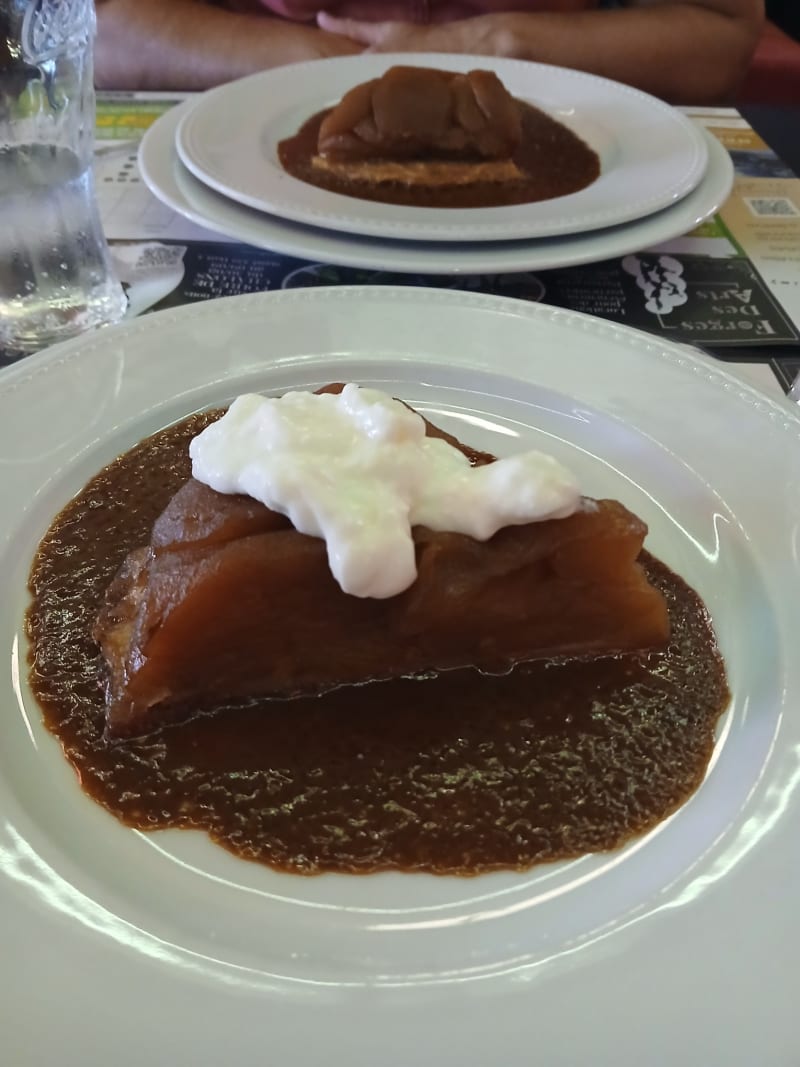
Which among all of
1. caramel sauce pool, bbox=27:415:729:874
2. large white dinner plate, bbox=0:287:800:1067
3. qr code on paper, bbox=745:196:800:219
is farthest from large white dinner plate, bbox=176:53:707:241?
caramel sauce pool, bbox=27:415:729:874

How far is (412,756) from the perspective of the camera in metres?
1.31

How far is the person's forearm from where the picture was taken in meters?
3.52

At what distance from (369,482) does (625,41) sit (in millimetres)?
3140

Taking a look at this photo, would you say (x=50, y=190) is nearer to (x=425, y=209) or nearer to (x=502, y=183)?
(x=425, y=209)

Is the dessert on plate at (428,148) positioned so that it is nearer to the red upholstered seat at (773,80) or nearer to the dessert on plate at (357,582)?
the dessert on plate at (357,582)

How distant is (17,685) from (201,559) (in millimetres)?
361

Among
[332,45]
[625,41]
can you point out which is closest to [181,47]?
[332,45]

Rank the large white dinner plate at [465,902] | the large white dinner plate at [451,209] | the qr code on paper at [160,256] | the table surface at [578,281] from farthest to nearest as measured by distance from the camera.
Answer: the qr code on paper at [160,256]
the large white dinner plate at [451,209]
the table surface at [578,281]
the large white dinner plate at [465,902]

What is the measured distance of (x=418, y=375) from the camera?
1932 millimetres

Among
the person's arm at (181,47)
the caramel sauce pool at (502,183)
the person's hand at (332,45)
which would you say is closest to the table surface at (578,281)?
the caramel sauce pool at (502,183)

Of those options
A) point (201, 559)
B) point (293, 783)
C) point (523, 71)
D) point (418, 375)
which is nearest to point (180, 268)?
point (418, 375)

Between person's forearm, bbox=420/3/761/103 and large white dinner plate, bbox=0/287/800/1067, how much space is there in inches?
93.8

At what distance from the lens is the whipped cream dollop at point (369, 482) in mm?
1252

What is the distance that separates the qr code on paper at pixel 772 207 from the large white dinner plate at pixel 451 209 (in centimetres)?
30
